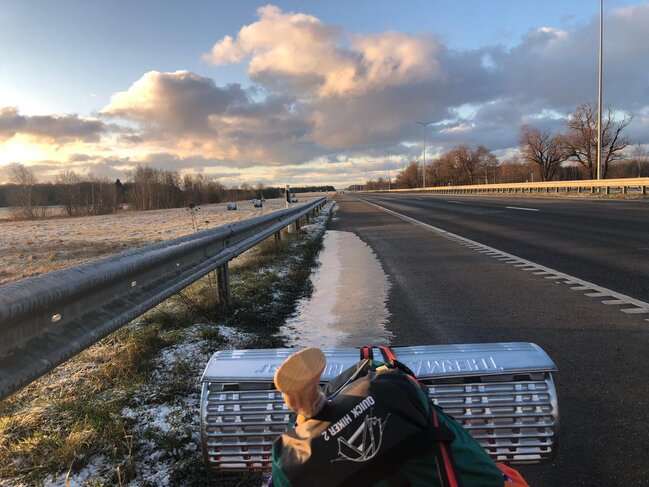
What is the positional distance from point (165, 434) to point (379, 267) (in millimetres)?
6389

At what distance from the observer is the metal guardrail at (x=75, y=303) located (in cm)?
181

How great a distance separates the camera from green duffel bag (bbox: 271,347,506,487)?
1.17 metres

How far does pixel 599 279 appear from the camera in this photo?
6.42m

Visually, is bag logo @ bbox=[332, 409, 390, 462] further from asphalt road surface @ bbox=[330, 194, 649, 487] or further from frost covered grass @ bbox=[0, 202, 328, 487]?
asphalt road surface @ bbox=[330, 194, 649, 487]

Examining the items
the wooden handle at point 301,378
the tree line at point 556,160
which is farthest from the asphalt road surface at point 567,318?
the tree line at point 556,160

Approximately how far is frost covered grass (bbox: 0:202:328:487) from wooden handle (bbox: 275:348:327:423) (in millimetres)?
1355

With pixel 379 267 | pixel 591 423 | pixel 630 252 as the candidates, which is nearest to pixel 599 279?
pixel 630 252

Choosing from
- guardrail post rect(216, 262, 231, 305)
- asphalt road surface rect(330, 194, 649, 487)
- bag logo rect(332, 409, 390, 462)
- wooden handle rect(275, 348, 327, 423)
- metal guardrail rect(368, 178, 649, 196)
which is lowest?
asphalt road surface rect(330, 194, 649, 487)

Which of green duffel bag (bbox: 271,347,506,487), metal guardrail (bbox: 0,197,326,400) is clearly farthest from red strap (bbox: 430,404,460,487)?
metal guardrail (bbox: 0,197,326,400)

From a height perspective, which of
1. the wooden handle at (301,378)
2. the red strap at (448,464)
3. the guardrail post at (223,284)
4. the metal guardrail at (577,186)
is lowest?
the guardrail post at (223,284)

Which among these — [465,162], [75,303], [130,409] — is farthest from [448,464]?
[465,162]

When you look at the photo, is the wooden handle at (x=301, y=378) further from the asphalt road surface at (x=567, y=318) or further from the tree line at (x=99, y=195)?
the tree line at (x=99, y=195)

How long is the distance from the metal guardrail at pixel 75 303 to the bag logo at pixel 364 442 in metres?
1.31

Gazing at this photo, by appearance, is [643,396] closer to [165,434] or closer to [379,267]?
[165,434]
